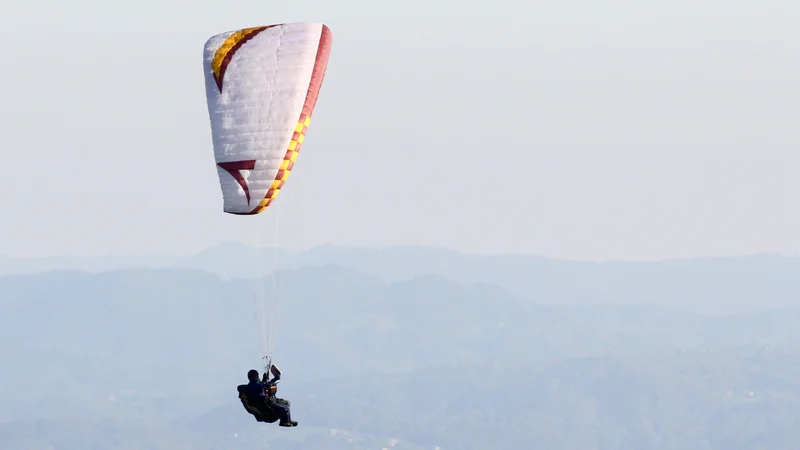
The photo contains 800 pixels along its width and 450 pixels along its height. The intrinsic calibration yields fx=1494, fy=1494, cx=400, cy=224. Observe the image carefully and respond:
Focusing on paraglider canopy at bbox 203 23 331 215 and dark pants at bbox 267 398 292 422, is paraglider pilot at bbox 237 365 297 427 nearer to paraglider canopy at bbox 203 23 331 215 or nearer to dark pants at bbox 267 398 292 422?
dark pants at bbox 267 398 292 422

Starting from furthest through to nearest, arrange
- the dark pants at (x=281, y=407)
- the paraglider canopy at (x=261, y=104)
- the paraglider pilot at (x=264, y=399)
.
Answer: the paraglider canopy at (x=261, y=104)
the paraglider pilot at (x=264, y=399)
the dark pants at (x=281, y=407)

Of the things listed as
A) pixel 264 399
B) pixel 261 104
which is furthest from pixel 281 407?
pixel 261 104

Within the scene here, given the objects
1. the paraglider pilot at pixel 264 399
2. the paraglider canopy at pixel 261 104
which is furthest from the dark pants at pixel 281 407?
the paraglider canopy at pixel 261 104

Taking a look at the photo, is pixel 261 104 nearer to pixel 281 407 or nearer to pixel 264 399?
pixel 264 399

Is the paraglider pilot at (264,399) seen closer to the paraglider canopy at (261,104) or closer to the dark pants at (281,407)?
the dark pants at (281,407)

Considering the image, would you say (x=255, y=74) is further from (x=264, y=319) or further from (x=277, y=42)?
(x=264, y=319)

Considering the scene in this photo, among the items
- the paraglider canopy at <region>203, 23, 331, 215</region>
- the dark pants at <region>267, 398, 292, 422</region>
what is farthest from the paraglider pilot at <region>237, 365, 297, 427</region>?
the paraglider canopy at <region>203, 23, 331, 215</region>

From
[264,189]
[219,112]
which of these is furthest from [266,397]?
[219,112]

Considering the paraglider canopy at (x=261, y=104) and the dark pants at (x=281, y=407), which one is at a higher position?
the paraglider canopy at (x=261, y=104)

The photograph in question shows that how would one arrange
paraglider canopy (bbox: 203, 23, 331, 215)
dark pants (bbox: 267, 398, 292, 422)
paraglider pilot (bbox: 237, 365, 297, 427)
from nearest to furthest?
1. dark pants (bbox: 267, 398, 292, 422)
2. paraglider pilot (bbox: 237, 365, 297, 427)
3. paraglider canopy (bbox: 203, 23, 331, 215)

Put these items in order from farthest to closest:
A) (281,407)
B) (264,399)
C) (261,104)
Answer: (261,104) → (264,399) → (281,407)

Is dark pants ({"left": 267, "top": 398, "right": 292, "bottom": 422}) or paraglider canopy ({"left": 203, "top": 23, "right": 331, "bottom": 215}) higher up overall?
paraglider canopy ({"left": 203, "top": 23, "right": 331, "bottom": 215})
